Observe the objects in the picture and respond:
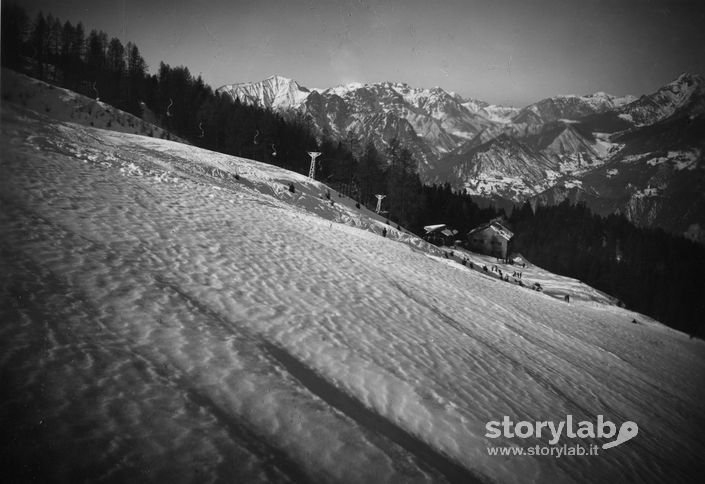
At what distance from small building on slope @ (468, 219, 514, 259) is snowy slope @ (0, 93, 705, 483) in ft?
200

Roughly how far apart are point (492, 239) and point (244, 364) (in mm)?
76729

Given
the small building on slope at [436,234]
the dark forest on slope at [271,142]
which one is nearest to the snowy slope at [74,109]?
the dark forest on slope at [271,142]

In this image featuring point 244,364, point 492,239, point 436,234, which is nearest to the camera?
point 244,364

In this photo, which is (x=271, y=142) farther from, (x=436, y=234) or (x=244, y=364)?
(x=244, y=364)

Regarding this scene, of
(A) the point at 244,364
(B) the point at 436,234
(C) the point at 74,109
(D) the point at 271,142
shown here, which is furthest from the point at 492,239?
(C) the point at 74,109

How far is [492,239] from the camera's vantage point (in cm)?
7400

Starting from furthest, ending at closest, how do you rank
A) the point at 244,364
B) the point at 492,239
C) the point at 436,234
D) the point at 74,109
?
the point at 492,239
the point at 436,234
the point at 74,109
the point at 244,364

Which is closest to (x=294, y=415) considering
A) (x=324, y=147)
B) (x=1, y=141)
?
(x=1, y=141)

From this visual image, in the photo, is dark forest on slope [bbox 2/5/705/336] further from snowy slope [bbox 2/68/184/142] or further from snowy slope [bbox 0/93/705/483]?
snowy slope [bbox 0/93/705/483]

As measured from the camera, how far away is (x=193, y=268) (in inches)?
331

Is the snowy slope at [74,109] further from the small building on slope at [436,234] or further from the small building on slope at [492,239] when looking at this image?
the small building on slope at [492,239]

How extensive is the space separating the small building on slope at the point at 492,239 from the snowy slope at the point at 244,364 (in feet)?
200

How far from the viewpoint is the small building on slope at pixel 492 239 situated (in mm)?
72625

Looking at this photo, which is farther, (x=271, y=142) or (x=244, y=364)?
(x=271, y=142)
